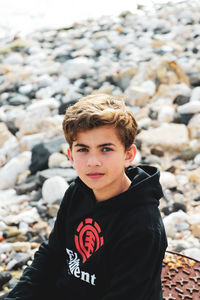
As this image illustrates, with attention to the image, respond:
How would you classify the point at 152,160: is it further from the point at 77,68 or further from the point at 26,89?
the point at 77,68

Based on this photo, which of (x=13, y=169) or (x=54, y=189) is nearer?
(x=54, y=189)

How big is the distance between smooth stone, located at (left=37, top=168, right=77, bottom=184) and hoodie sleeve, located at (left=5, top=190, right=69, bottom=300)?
66.4 inches

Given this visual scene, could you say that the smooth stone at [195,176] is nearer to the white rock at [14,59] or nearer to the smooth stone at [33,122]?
the smooth stone at [33,122]

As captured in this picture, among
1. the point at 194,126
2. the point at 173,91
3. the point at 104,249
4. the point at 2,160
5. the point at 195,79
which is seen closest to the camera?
the point at 104,249

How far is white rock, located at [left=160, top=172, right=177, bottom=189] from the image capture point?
12.0 ft

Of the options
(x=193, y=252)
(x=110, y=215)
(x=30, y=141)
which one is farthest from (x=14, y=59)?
(x=110, y=215)

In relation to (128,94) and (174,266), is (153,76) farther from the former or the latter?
(174,266)

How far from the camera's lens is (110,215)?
1.73 metres

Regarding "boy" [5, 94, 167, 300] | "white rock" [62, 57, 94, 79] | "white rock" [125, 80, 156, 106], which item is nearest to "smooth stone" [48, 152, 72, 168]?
"white rock" [125, 80, 156, 106]

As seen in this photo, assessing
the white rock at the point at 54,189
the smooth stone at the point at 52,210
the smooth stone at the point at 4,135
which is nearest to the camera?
the smooth stone at the point at 52,210

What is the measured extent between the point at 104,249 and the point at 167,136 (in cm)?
280

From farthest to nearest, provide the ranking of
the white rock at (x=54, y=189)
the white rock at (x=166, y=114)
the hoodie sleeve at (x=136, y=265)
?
the white rock at (x=166, y=114) < the white rock at (x=54, y=189) < the hoodie sleeve at (x=136, y=265)

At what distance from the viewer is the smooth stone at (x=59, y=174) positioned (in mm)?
3770

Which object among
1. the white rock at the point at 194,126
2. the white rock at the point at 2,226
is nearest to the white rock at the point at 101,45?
the white rock at the point at 194,126
